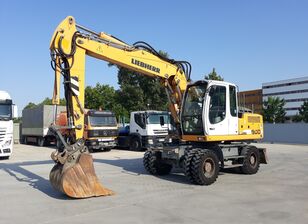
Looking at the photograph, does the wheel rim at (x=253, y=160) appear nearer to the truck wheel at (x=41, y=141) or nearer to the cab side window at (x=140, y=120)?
the cab side window at (x=140, y=120)

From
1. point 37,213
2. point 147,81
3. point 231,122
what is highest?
point 147,81

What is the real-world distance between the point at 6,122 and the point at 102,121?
21.5 ft

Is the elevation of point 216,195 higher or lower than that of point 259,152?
lower

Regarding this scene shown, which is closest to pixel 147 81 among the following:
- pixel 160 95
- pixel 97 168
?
pixel 160 95

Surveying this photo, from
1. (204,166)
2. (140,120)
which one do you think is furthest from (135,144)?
(204,166)

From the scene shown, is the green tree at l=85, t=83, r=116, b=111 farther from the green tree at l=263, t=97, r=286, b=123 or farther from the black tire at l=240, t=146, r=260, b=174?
the black tire at l=240, t=146, r=260, b=174

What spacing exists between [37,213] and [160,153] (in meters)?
5.88

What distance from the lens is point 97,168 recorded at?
1543 centimetres

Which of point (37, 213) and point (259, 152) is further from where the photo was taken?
point (259, 152)

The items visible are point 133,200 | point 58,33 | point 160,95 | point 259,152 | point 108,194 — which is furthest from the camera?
point 160,95

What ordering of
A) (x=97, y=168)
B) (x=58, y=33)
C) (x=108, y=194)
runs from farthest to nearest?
(x=97, y=168), (x=58, y=33), (x=108, y=194)

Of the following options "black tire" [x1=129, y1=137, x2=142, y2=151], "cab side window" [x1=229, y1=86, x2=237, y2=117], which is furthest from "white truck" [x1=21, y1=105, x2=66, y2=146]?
"cab side window" [x1=229, y1=86, x2=237, y2=117]

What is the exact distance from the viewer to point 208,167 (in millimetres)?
11539

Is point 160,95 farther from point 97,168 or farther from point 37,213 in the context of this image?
point 37,213
